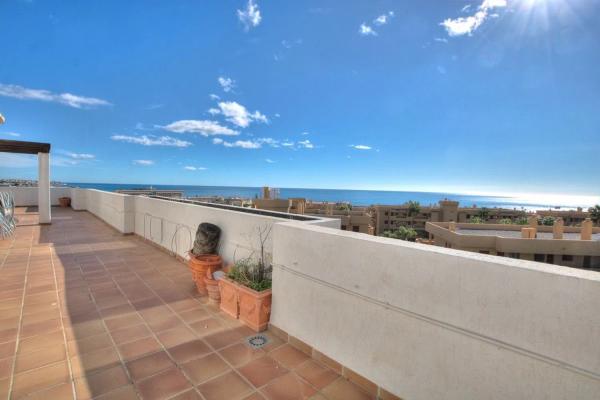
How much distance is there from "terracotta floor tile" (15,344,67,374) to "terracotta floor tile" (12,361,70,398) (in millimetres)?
78

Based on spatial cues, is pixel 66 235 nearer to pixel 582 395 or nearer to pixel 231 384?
pixel 231 384

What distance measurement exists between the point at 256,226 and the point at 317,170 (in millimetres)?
87889

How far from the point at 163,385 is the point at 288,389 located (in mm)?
908

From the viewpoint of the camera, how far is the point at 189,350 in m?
2.28

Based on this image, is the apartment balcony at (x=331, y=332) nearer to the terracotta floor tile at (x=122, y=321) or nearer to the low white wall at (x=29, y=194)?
the terracotta floor tile at (x=122, y=321)

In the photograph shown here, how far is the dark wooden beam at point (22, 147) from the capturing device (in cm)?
785

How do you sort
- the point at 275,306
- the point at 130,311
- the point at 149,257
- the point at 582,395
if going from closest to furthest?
the point at 582,395 < the point at 275,306 < the point at 130,311 < the point at 149,257

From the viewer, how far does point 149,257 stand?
515 cm

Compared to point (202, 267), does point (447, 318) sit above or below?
above

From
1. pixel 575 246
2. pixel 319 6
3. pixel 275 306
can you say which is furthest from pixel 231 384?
pixel 575 246

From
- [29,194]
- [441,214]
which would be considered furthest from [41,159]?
[441,214]

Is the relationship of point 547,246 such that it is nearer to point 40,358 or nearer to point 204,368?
point 204,368

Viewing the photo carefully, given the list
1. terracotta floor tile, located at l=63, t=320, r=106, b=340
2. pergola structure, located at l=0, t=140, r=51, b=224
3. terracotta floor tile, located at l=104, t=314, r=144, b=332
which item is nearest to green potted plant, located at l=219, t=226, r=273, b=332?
terracotta floor tile, located at l=104, t=314, r=144, b=332

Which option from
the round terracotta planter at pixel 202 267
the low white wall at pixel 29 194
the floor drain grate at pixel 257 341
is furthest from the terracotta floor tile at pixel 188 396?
the low white wall at pixel 29 194
